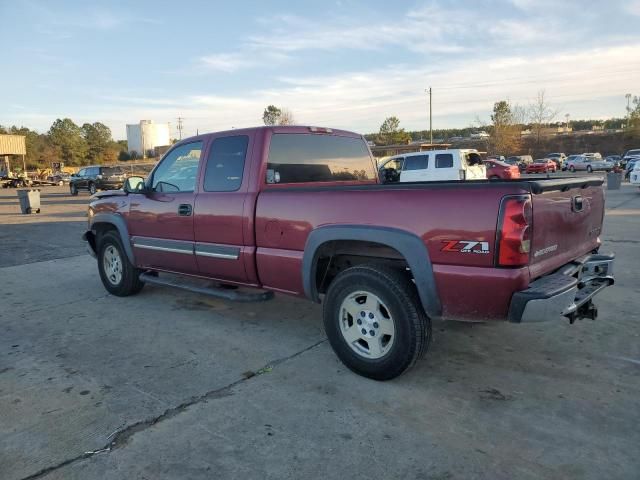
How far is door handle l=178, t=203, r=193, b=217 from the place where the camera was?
4.97 m

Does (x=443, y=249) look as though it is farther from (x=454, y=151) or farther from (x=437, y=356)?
(x=454, y=151)

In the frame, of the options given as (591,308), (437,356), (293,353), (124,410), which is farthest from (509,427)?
(124,410)

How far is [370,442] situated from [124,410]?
165 cm

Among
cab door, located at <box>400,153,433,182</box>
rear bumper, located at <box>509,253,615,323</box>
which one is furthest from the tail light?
cab door, located at <box>400,153,433,182</box>

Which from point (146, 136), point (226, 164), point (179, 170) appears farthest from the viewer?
point (146, 136)

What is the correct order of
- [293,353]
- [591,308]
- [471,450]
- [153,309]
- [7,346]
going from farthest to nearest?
[153,309], [7,346], [293,353], [591,308], [471,450]

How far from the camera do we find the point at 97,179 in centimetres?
2772

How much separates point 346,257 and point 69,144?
97.8 metres

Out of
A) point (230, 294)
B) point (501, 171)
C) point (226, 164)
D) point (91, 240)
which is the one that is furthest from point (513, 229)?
point (501, 171)

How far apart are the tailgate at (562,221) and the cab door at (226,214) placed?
7.65ft

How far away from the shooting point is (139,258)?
5.78m

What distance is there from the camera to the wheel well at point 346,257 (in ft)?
12.2

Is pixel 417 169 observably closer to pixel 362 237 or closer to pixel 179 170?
pixel 179 170

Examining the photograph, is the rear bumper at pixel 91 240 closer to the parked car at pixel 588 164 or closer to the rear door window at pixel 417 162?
the rear door window at pixel 417 162
